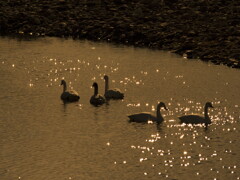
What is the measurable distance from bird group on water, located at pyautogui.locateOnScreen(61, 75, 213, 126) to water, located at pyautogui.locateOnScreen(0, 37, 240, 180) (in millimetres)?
356

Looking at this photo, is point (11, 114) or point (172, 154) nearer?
point (172, 154)

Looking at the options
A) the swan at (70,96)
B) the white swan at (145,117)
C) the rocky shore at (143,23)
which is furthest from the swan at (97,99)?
the rocky shore at (143,23)

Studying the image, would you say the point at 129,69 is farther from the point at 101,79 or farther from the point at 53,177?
the point at 53,177

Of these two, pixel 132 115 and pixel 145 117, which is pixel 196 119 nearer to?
pixel 145 117

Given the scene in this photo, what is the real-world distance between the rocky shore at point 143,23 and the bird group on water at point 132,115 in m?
10.1

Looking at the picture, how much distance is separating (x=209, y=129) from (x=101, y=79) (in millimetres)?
11286

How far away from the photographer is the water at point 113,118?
3331cm

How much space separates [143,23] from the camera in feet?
211

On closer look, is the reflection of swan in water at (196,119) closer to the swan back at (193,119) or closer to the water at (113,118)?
the swan back at (193,119)

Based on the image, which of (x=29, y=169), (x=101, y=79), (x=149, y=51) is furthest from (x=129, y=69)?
(x=29, y=169)

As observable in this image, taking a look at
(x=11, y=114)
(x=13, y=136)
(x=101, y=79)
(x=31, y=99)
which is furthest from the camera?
(x=101, y=79)

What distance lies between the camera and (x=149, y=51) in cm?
5688

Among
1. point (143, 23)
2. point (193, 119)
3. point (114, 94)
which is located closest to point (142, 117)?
point (193, 119)

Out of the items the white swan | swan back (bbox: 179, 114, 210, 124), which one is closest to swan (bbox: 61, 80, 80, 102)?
the white swan
